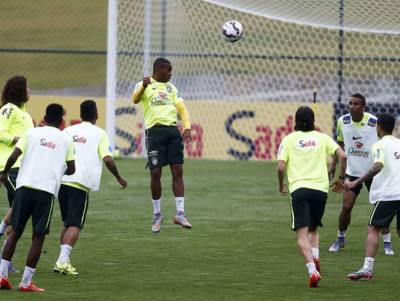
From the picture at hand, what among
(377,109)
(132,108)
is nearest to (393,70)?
(377,109)

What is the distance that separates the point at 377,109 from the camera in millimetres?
26922

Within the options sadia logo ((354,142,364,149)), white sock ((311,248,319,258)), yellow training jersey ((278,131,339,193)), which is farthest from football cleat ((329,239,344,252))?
yellow training jersey ((278,131,339,193))

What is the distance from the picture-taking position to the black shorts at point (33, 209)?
10.7 m

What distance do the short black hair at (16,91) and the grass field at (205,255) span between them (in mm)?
1798

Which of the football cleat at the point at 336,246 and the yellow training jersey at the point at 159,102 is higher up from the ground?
the yellow training jersey at the point at 159,102

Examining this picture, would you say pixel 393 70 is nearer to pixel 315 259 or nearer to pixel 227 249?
pixel 227 249

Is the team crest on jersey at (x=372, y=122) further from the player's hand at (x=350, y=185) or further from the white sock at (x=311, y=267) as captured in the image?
the white sock at (x=311, y=267)

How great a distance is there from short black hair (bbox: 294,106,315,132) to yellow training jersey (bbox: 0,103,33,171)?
2.94 metres

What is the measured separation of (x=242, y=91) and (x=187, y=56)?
3.61m

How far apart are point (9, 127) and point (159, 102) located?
3.62 meters

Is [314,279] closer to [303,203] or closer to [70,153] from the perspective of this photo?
[303,203]

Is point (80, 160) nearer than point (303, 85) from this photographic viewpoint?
Yes

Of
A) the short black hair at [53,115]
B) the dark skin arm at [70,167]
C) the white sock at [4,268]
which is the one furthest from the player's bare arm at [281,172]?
the white sock at [4,268]

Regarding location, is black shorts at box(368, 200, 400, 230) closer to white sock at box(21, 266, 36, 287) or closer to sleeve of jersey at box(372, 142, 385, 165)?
sleeve of jersey at box(372, 142, 385, 165)
